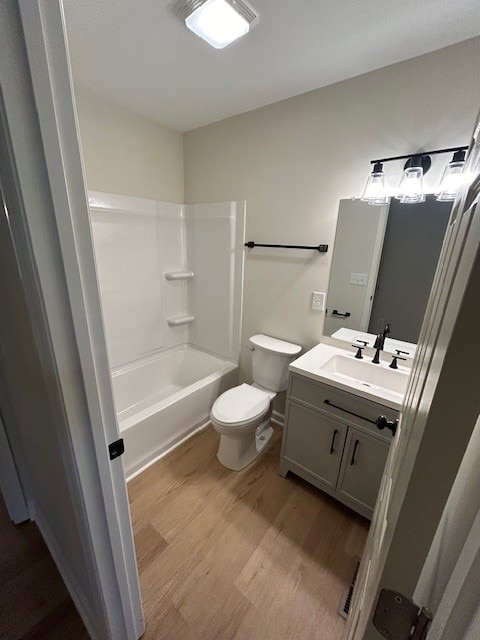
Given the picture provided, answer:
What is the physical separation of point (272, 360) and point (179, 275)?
1217mm

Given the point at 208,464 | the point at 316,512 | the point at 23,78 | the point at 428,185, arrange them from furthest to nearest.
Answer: the point at 208,464 < the point at 316,512 < the point at 428,185 < the point at 23,78

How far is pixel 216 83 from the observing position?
163cm

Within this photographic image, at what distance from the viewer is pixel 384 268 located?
165 centimetres

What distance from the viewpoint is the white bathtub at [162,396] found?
5.94 feet

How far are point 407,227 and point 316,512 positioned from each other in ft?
5.82

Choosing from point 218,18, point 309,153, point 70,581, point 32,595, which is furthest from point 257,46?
point 32,595

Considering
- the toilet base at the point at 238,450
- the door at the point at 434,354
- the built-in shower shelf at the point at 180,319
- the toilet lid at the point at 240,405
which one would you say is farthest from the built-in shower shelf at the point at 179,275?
the door at the point at 434,354

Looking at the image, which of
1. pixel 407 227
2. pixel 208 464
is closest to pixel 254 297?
pixel 407 227

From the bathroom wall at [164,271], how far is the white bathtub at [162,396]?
121mm

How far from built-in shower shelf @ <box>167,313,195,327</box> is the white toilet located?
824 mm

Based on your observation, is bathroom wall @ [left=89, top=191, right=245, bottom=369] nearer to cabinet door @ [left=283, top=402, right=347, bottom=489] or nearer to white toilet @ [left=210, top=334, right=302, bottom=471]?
white toilet @ [left=210, top=334, right=302, bottom=471]

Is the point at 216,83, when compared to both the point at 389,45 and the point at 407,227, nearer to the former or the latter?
the point at 389,45

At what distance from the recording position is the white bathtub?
1.81m

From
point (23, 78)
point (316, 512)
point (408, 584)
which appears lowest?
point (316, 512)
